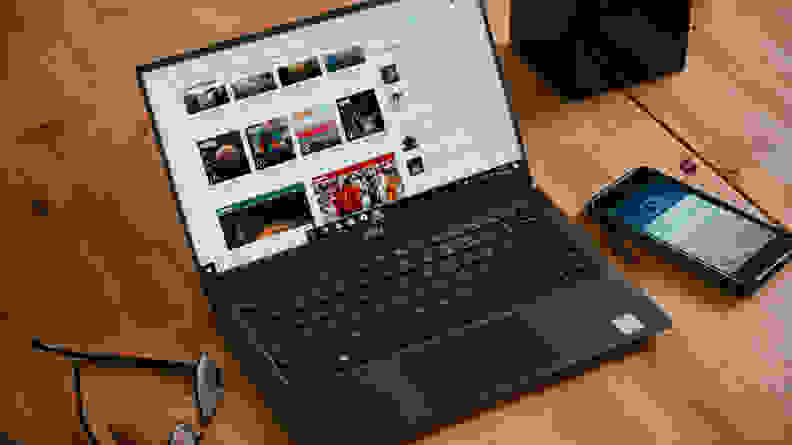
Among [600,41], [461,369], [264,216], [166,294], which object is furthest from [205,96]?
[600,41]

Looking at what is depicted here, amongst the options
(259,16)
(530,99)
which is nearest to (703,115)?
(530,99)

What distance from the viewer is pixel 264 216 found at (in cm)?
98

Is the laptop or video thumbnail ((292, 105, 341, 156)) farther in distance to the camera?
video thumbnail ((292, 105, 341, 156))

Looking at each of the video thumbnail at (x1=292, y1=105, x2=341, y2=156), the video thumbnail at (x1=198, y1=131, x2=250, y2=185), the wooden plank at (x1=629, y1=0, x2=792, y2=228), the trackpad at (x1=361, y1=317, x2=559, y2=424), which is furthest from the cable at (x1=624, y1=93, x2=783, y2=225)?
the video thumbnail at (x1=198, y1=131, x2=250, y2=185)

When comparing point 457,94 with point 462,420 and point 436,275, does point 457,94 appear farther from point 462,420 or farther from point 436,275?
point 462,420

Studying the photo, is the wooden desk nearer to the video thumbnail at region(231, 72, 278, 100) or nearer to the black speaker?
the black speaker

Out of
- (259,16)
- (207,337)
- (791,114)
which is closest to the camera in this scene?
(207,337)

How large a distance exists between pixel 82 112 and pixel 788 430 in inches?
46.2

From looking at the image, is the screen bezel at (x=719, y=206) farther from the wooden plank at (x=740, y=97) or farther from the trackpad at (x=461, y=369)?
the trackpad at (x=461, y=369)

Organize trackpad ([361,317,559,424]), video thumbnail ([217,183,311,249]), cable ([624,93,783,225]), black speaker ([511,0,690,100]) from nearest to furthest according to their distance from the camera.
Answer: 1. trackpad ([361,317,559,424])
2. video thumbnail ([217,183,311,249])
3. cable ([624,93,783,225])
4. black speaker ([511,0,690,100])

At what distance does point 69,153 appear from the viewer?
4.14 ft

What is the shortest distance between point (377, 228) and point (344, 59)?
23 centimetres

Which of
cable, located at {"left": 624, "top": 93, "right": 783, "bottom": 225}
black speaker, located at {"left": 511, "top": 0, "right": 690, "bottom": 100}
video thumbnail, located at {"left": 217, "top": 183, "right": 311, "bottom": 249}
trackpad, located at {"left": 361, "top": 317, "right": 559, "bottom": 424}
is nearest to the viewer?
trackpad, located at {"left": 361, "top": 317, "right": 559, "bottom": 424}

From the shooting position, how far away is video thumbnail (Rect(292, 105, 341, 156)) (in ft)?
3.26
